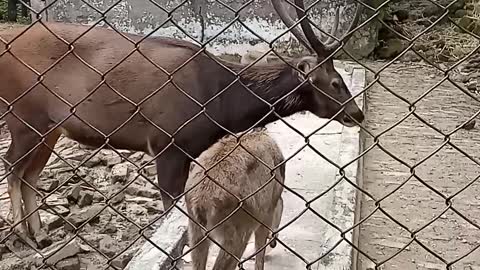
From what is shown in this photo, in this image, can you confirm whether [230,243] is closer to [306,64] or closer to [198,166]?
[198,166]

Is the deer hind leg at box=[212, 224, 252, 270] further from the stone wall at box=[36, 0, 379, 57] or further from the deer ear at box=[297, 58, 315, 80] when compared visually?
the stone wall at box=[36, 0, 379, 57]

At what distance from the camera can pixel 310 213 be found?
5012 millimetres

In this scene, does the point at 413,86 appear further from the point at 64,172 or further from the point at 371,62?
the point at 64,172

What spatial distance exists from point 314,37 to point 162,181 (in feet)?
4.54

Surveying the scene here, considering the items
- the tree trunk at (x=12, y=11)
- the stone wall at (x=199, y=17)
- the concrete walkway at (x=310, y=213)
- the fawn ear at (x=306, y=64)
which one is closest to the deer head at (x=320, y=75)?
the fawn ear at (x=306, y=64)

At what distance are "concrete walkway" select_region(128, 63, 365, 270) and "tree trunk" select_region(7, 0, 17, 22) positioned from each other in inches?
265

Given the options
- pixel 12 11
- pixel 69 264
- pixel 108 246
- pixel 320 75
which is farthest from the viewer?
pixel 12 11

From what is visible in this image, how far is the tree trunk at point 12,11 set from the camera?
39.4 ft

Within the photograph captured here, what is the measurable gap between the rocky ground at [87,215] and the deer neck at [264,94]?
2.82 ft

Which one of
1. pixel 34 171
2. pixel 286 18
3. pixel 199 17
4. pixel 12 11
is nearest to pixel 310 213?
pixel 286 18

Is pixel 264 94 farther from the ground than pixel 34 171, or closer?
farther from the ground

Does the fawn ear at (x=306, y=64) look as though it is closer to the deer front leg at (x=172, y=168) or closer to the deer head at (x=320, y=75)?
→ the deer head at (x=320, y=75)

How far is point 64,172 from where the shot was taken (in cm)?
613

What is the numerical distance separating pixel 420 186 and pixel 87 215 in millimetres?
2468
